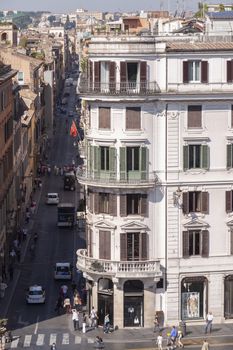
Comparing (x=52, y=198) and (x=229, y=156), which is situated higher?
(x=229, y=156)

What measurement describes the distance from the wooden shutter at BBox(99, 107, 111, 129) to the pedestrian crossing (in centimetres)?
1617

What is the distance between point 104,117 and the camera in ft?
283

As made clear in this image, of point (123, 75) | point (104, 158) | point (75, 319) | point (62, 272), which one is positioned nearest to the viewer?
point (123, 75)

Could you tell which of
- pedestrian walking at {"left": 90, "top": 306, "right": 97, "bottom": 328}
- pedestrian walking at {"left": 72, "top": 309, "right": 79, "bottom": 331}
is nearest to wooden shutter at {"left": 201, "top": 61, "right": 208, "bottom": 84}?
pedestrian walking at {"left": 90, "top": 306, "right": 97, "bottom": 328}

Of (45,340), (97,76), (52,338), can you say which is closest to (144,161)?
(97,76)

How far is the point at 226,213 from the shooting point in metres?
87.6

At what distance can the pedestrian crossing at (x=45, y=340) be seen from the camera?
82.2 metres

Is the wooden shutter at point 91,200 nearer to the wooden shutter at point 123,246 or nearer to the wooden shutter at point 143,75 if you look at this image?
the wooden shutter at point 123,246

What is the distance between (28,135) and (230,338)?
76485mm

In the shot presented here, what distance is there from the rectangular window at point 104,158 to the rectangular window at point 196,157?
Result: 597 centimetres

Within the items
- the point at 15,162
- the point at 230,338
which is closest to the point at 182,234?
the point at 230,338

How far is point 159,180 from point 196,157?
340cm

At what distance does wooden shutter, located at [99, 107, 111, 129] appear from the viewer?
282ft

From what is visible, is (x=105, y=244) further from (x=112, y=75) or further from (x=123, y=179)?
(x=112, y=75)
